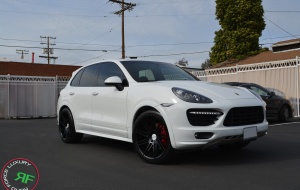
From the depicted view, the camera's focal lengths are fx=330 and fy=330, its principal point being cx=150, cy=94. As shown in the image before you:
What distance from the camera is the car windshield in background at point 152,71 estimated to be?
560cm

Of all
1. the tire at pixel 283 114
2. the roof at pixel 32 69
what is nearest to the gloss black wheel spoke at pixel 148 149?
the tire at pixel 283 114

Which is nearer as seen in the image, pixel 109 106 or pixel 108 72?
pixel 109 106

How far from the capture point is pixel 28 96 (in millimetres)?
17172

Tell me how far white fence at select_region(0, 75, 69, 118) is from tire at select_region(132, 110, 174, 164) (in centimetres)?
1338

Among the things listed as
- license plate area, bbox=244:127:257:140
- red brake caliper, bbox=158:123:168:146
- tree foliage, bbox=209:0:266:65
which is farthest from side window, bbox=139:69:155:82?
tree foliage, bbox=209:0:266:65

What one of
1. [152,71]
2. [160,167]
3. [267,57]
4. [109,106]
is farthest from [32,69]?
[160,167]

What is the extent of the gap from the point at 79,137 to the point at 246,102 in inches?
150

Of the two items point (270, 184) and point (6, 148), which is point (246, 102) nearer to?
point (270, 184)

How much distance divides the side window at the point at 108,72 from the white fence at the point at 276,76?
10020mm

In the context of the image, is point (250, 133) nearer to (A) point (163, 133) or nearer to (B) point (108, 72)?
(A) point (163, 133)

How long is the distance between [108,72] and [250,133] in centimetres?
279

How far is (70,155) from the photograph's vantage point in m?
5.77

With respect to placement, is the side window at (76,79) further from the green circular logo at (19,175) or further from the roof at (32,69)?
the roof at (32,69)

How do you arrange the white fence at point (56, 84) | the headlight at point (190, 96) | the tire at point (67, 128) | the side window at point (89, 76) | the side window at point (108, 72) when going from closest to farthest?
the headlight at point (190, 96) < the side window at point (108, 72) < the side window at point (89, 76) < the tire at point (67, 128) < the white fence at point (56, 84)
